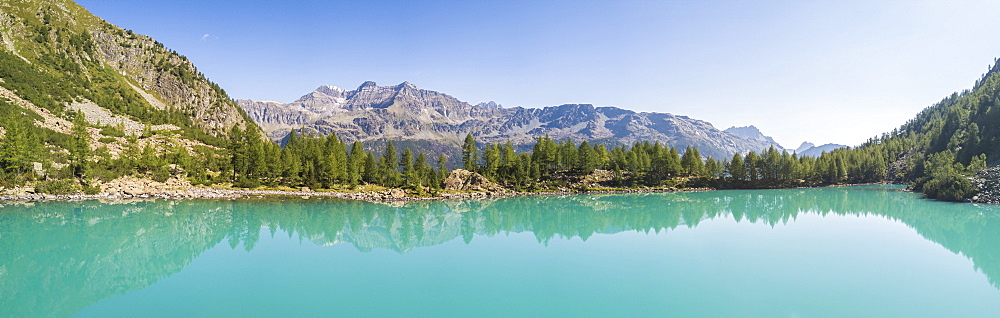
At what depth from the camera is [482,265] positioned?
22578mm

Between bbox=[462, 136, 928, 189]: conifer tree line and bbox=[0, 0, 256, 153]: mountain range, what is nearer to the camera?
bbox=[0, 0, 256, 153]: mountain range

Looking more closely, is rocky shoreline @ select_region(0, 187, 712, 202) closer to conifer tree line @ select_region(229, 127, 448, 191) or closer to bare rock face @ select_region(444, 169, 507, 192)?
bare rock face @ select_region(444, 169, 507, 192)

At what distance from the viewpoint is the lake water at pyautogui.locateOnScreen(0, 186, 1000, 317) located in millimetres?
15625

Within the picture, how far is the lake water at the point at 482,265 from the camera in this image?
1562 cm

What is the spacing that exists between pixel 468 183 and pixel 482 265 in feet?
189

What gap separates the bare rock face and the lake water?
118ft

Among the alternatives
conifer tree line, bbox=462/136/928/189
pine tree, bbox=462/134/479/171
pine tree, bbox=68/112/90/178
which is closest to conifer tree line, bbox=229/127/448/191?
pine tree, bbox=462/134/479/171

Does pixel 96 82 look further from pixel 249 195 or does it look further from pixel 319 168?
pixel 249 195

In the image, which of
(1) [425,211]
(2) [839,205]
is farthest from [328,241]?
(2) [839,205]

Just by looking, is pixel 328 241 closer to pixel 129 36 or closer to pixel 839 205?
pixel 839 205

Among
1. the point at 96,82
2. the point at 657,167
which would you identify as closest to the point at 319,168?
the point at 657,167

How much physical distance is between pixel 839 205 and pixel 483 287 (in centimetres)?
6575

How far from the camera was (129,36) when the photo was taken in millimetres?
132125

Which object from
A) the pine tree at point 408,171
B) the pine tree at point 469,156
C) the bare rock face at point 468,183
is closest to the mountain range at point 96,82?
the pine tree at point 408,171
